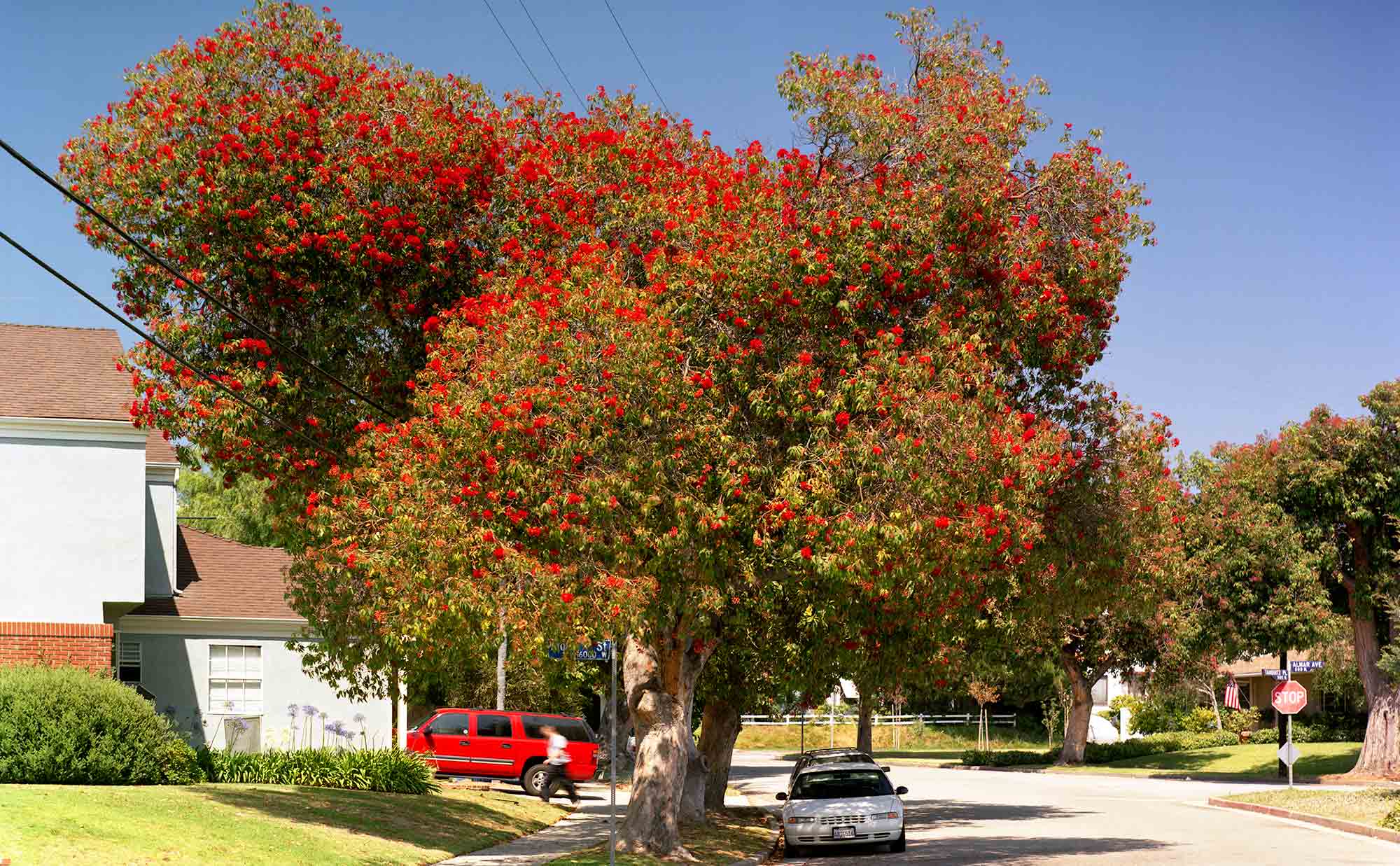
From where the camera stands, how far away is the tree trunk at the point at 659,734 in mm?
19875

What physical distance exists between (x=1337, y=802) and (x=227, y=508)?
43.3m

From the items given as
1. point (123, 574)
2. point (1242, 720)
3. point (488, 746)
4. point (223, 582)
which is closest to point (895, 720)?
point (1242, 720)

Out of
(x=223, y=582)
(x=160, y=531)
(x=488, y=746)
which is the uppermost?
(x=160, y=531)

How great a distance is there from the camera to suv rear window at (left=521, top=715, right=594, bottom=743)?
109ft

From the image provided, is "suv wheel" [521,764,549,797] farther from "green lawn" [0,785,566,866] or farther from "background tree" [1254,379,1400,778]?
"background tree" [1254,379,1400,778]

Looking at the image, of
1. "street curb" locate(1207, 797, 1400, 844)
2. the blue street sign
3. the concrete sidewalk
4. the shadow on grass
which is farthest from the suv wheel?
"street curb" locate(1207, 797, 1400, 844)

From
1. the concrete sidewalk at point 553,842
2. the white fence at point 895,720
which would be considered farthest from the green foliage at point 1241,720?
the concrete sidewalk at point 553,842

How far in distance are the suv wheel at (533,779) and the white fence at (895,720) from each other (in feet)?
145

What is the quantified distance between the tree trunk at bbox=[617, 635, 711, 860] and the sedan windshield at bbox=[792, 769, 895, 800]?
8.97ft

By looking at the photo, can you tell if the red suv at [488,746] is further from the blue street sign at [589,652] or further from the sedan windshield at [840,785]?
the blue street sign at [589,652]

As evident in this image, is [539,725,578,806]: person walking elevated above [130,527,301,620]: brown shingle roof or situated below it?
below

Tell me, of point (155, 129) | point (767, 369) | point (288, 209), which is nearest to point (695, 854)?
point (767, 369)

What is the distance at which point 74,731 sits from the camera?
65.7 feet

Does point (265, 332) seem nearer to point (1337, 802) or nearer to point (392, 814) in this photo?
point (392, 814)
